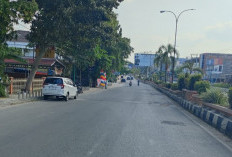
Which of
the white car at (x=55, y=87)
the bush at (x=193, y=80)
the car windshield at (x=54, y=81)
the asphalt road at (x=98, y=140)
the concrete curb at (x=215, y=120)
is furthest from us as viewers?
the bush at (x=193, y=80)

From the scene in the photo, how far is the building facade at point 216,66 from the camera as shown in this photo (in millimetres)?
77562

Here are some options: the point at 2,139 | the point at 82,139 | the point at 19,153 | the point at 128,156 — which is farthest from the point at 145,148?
the point at 2,139

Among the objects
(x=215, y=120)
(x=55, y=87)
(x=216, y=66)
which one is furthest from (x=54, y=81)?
(x=216, y=66)

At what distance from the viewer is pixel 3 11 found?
44.4 ft

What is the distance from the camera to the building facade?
77.6 meters

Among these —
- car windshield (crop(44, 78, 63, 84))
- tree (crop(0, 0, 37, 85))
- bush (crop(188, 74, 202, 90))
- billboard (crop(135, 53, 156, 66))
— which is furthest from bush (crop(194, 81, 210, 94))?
billboard (crop(135, 53, 156, 66))

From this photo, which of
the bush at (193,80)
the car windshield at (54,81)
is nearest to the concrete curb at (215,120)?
the bush at (193,80)

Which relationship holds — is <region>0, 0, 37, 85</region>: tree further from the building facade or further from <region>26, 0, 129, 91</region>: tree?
the building facade

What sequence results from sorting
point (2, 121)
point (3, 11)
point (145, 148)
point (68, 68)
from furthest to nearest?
point (68, 68) < point (3, 11) < point (2, 121) < point (145, 148)

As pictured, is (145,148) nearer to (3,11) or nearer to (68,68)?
(3,11)

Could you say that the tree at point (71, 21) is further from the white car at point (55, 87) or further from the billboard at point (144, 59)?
the billboard at point (144, 59)

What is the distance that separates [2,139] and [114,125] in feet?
14.0

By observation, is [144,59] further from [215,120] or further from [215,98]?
[215,120]

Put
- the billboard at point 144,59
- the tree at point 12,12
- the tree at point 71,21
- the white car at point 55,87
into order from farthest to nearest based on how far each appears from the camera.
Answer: the billboard at point 144,59, the tree at point 71,21, the white car at point 55,87, the tree at point 12,12
